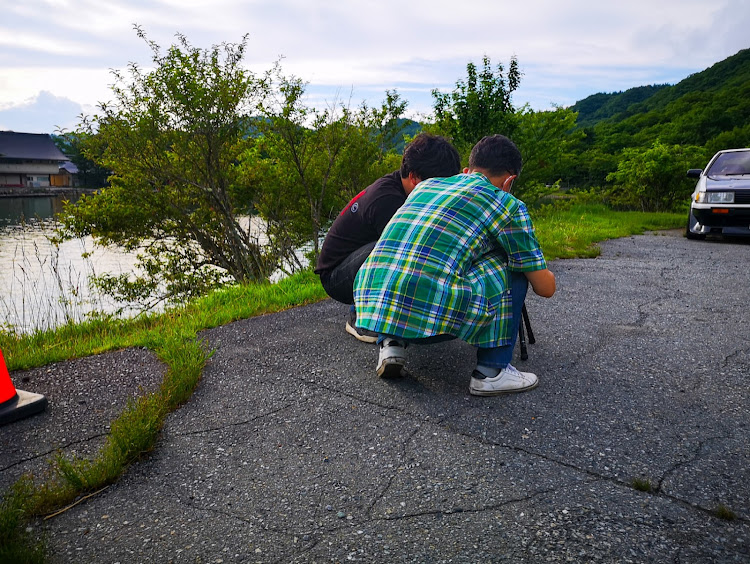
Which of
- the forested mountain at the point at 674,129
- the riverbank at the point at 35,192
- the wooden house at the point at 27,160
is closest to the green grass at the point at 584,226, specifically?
the forested mountain at the point at 674,129

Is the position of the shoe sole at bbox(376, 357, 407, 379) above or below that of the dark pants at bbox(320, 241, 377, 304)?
below

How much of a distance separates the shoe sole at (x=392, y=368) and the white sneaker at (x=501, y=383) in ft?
1.36

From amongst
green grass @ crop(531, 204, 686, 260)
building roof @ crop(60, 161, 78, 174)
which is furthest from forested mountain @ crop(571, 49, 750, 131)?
building roof @ crop(60, 161, 78, 174)

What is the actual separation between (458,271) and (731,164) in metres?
9.72

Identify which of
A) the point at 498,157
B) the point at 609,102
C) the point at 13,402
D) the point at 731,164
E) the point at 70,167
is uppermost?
the point at 609,102

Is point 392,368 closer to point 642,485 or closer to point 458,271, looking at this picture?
point 458,271

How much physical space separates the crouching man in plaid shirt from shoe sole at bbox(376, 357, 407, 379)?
0.82ft

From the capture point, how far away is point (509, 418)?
9.31ft

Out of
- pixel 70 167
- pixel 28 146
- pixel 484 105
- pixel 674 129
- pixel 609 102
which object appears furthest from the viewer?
pixel 70 167

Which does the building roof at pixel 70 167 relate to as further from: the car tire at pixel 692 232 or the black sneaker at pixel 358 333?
the black sneaker at pixel 358 333

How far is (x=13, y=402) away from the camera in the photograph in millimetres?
2893

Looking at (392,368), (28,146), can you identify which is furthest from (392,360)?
(28,146)

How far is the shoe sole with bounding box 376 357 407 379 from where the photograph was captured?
10.6 ft

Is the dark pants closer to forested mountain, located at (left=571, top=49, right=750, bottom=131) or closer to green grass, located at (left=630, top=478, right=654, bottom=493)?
green grass, located at (left=630, top=478, right=654, bottom=493)
